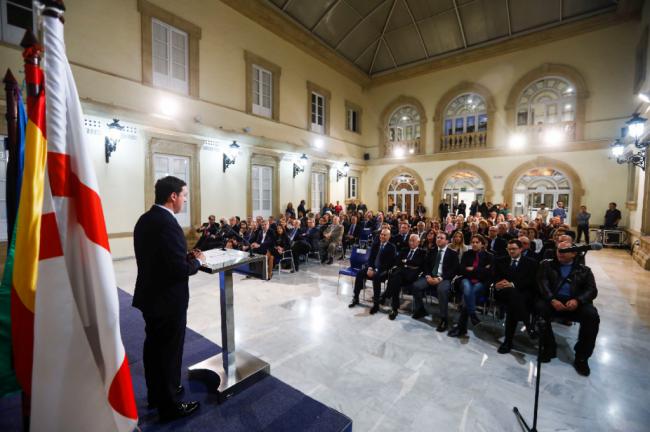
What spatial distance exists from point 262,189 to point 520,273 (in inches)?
373

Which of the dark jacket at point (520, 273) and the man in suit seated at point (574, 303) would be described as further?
the dark jacket at point (520, 273)

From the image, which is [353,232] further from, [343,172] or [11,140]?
[11,140]

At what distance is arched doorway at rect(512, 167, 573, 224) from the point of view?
12.3m

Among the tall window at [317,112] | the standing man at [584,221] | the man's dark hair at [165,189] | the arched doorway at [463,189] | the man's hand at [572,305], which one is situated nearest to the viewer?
the man's dark hair at [165,189]

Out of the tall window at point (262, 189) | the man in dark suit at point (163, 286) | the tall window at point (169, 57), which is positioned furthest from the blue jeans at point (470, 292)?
the tall window at point (169, 57)

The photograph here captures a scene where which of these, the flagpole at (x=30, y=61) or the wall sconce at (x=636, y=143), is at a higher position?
the wall sconce at (x=636, y=143)

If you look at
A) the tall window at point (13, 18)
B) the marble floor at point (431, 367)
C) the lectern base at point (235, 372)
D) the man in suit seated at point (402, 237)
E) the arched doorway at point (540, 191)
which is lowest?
the marble floor at point (431, 367)

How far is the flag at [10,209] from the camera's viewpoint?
63.0 inches

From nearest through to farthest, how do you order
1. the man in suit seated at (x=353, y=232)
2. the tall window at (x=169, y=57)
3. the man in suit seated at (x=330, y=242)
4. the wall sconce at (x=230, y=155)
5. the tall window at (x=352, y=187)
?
the man in suit seated at (x=330, y=242) < the tall window at (x=169, y=57) < the man in suit seated at (x=353, y=232) < the wall sconce at (x=230, y=155) < the tall window at (x=352, y=187)

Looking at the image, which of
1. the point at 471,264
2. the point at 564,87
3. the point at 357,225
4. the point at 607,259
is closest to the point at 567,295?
the point at 471,264

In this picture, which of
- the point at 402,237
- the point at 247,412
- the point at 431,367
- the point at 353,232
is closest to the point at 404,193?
the point at 353,232

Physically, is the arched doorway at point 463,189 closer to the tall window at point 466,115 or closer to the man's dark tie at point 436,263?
the tall window at point 466,115

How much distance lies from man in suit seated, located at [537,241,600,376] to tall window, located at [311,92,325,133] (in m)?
11.8

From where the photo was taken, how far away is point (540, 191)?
12.9 meters
